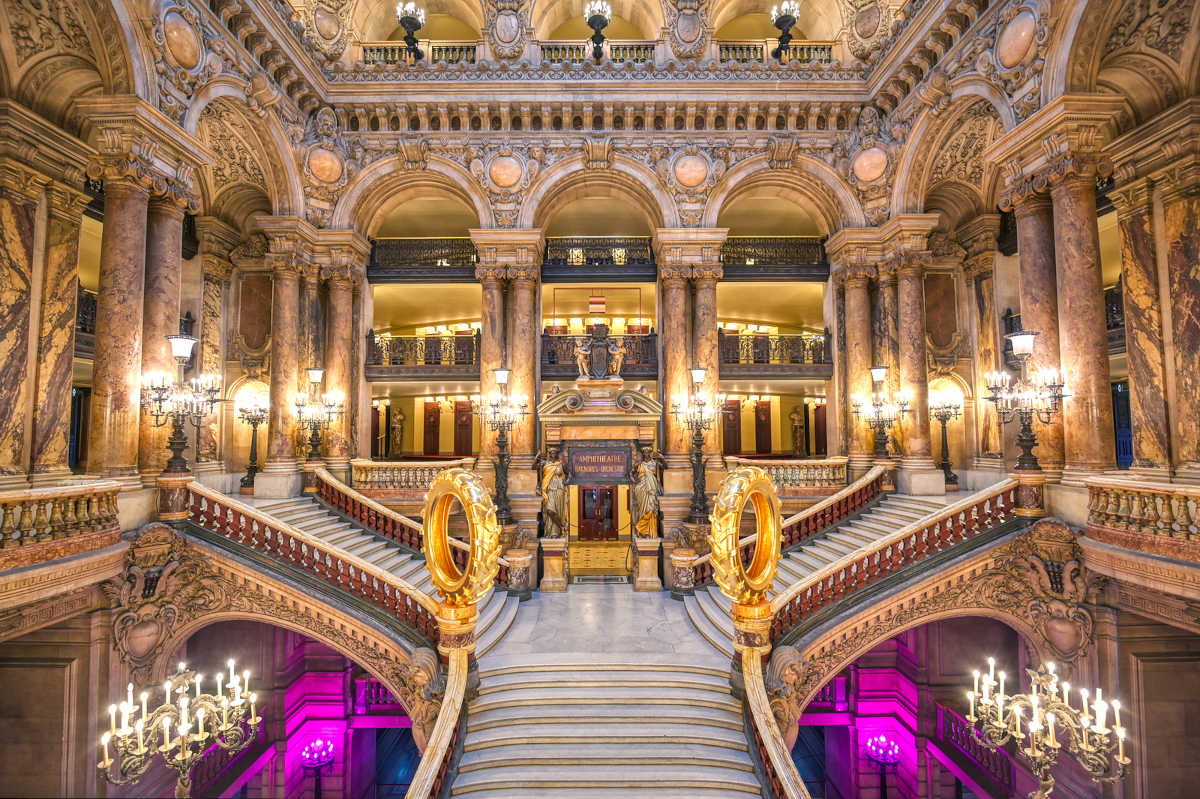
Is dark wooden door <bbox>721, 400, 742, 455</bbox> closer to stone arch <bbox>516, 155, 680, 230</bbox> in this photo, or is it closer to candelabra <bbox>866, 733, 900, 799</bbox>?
stone arch <bbox>516, 155, 680, 230</bbox>

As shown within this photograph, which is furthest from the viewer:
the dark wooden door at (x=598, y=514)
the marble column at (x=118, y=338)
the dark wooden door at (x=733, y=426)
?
the dark wooden door at (x=733, y=426)

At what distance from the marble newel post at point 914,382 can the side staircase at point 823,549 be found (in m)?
0.64

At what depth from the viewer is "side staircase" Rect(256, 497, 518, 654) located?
9891 mm

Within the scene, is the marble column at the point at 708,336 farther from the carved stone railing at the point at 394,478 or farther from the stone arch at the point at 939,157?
the carved stone railing at the point at 394,478

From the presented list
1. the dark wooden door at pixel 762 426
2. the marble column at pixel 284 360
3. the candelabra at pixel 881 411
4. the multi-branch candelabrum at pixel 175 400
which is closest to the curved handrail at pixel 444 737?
the multi-branch candelabrum at pixel 175 400

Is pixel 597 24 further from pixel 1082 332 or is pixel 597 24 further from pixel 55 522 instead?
pixel 55 522

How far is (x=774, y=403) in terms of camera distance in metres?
21.7

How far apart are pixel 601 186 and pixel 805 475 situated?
375 inches

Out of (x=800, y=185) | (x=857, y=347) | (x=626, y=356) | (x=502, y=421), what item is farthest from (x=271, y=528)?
(x=800, y=185)

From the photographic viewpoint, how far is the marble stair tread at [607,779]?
638 cm

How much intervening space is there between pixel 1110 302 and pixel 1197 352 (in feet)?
19.0

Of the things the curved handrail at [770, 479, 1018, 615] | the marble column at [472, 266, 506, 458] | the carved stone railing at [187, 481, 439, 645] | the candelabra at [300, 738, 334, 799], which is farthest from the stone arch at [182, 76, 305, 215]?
the curved handrail at [770, 479, 1018, 615]

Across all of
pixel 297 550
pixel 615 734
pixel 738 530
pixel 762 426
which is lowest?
pixel 615 734

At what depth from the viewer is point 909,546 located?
8.92m
